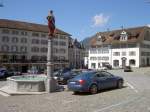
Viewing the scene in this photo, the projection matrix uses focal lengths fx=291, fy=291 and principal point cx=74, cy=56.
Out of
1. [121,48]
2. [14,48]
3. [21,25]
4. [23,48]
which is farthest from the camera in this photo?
[121,48]

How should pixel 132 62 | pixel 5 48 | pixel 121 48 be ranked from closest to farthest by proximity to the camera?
pixel 5 48 < pixel 132 62 < pixel 121 48

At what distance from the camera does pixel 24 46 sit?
8538 cm

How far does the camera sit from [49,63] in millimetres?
20984

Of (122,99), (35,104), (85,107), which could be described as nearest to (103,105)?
(85,107)

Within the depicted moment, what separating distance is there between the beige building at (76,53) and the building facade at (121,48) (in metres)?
19.7

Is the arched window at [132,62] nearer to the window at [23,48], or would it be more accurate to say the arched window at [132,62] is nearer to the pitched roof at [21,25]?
the pitched roof at [21,25]

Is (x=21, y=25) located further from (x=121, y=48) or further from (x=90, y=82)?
(x=90, y=82)

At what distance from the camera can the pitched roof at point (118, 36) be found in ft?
287

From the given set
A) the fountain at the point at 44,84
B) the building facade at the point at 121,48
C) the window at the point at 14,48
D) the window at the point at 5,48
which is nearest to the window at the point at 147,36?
the building facade at the point at 121,48

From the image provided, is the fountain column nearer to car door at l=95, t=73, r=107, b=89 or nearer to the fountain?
the fountain

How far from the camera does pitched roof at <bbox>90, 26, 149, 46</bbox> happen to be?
287 feet

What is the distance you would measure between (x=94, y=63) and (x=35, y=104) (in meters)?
82.6

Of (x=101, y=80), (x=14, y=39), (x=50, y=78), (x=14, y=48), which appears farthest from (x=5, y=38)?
(x=101, y=80)

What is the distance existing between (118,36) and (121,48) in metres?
5.05
